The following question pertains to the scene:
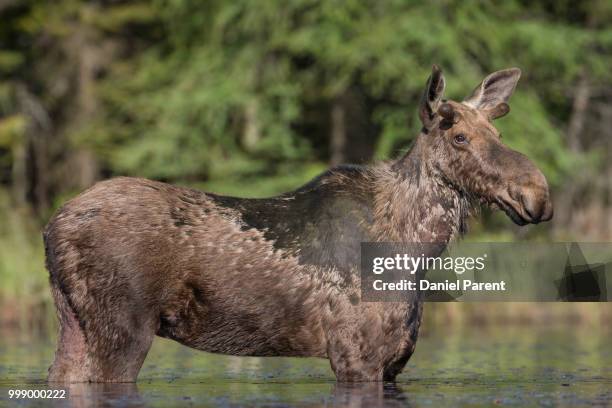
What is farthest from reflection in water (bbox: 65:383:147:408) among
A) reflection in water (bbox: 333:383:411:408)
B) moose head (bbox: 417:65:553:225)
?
moose head (bbox: 417:65:553:225)

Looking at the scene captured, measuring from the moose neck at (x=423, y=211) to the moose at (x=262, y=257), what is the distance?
0.01 meters

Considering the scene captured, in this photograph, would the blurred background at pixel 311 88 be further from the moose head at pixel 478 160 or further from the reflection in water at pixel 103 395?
the moose head at pixel 478 160

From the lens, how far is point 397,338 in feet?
35.5

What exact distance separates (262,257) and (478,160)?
1.95m

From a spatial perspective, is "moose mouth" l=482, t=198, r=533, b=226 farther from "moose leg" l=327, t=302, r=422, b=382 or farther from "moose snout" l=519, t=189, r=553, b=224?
"moose leg" l=327, t=302, r=422, b=382

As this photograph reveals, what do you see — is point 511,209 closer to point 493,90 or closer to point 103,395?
point 493,90

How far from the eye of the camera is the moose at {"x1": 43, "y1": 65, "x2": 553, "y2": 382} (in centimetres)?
1066

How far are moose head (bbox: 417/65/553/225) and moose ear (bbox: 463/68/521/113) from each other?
373 millimetres

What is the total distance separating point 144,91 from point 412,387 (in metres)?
24.7

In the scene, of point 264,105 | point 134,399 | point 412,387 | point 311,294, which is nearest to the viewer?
point 134,399

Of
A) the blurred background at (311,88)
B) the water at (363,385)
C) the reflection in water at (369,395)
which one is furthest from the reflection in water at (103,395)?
the blurred background at (311,88)

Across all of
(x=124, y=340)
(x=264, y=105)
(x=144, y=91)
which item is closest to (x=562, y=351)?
(x=124, y=340)

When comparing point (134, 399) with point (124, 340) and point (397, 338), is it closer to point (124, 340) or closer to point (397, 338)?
point (124, 340)

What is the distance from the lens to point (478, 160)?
36.0 feet
